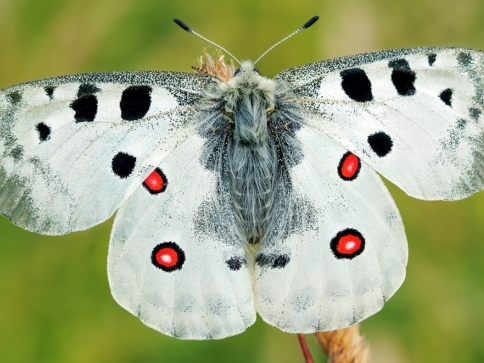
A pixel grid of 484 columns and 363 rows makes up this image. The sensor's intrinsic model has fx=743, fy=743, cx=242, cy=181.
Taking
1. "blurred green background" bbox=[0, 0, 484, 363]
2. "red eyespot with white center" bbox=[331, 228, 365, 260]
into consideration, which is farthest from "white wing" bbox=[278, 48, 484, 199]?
"blurred green background" bbox=[0, 0, 484, 363]

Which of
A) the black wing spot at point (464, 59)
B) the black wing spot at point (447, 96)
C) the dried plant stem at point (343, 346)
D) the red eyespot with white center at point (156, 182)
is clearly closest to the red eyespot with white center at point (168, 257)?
the red eyespot with white center at point (156, 182)

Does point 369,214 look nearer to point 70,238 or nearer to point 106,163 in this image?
point 106,163

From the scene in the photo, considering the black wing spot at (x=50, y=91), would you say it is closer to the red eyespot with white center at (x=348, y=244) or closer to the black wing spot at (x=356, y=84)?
the black wing spot at (x=356, y=84)

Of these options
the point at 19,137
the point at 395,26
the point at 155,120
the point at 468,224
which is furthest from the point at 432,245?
the point at 19,137

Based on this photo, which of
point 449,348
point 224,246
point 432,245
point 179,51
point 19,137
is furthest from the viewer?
point 179,51

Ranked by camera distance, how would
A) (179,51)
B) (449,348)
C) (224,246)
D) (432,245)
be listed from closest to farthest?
(224,246) → (449,348) → (432,245) → (179,51)

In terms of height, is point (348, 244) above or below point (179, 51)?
below

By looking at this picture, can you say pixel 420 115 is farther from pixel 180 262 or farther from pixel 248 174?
pixel 180 262
